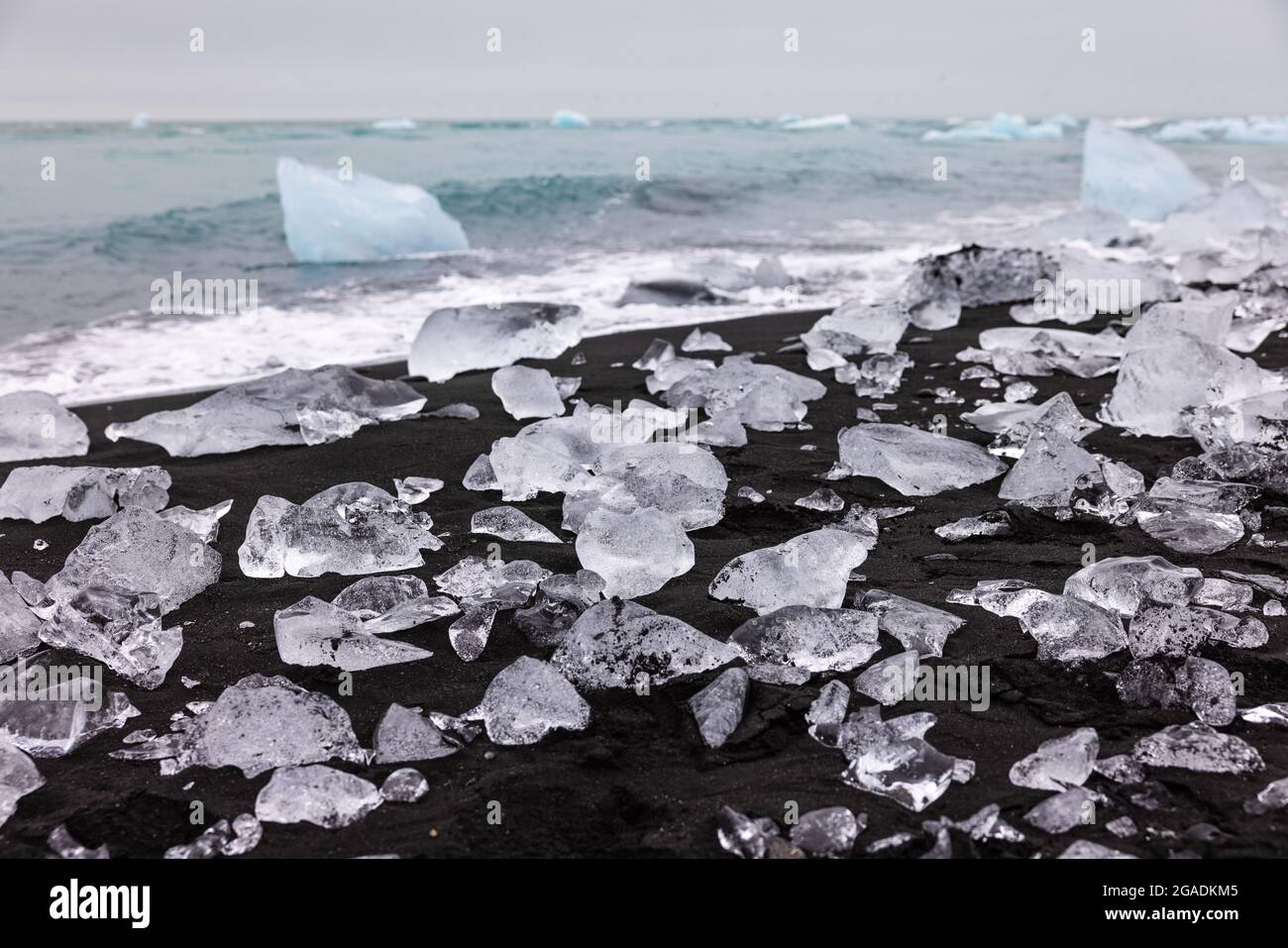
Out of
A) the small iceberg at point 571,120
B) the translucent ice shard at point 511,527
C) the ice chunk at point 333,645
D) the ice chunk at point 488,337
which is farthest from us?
the small iceberg at point 571,120

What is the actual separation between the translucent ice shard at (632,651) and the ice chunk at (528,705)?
0.32ft

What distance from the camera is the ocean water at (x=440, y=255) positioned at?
6406 millimetres

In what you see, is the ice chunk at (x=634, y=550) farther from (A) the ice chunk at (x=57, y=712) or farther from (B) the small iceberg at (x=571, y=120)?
(B) the small iceberg at (x=571, y=120)

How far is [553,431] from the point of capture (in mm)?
3594

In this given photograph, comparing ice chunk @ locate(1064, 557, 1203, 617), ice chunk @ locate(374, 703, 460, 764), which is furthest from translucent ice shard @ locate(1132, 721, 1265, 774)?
ice chunk @ locate(374, 703, 460, 764)

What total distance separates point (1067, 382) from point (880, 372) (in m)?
0.80

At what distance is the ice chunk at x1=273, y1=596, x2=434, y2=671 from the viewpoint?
7.66ft

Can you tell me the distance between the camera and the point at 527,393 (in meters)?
4.37

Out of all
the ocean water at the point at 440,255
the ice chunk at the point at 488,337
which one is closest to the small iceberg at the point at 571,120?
the ocean water at the point at 440,255

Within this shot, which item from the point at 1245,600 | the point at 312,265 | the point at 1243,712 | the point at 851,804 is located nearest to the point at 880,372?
the point at 1245,600

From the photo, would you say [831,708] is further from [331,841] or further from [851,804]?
[331,841]

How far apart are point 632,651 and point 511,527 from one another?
0.89 m

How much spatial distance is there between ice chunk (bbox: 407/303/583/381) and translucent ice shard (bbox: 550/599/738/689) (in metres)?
2.87

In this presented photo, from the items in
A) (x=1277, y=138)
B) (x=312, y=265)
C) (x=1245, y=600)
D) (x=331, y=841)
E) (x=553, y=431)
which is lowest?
(x=331, y=841)
